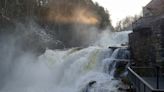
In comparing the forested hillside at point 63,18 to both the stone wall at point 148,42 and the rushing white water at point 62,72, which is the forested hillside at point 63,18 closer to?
the rushing white water at point 62,72

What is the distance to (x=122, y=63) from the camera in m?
17.1

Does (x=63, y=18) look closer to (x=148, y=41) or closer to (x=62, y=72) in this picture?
(x=62, y=72)

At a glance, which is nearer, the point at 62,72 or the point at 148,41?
the point at 148,41

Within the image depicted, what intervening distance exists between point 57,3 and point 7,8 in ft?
32.7

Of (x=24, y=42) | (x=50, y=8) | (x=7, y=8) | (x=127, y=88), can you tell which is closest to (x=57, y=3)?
(x=50, y=8)

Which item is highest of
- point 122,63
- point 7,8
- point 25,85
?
point 7,8

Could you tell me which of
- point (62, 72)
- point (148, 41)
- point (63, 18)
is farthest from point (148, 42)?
point (63, 18)

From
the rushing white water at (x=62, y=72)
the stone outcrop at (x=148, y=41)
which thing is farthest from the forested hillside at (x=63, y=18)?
the stone outcrop at (x=148, y=41)

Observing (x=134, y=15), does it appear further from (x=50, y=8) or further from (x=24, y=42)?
(x=24, y=42)

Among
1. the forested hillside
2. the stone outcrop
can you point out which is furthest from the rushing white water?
the forested hillside

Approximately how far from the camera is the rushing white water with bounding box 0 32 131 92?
→ 693 inches

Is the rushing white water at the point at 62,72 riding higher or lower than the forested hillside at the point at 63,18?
lower

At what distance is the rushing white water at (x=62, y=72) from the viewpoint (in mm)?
17609

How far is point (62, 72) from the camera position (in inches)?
804
